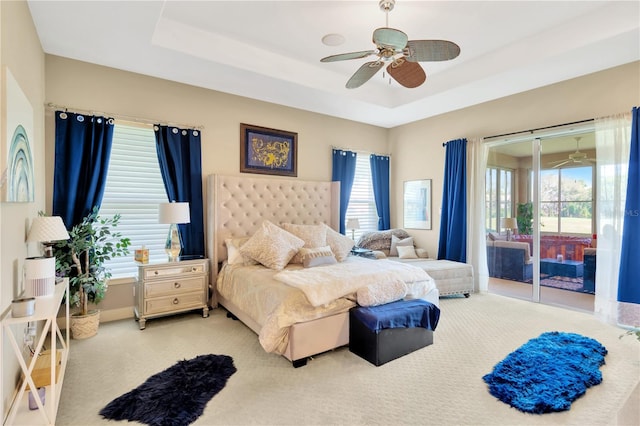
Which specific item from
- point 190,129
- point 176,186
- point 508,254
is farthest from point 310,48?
point 508,254

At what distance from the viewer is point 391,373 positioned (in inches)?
103

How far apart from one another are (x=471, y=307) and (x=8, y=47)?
520cm

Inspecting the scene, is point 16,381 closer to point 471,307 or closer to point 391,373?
point 391,373

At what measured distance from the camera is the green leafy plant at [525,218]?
4.64 m

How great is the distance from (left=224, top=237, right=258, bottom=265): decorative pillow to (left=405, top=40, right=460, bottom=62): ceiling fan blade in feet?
9.17

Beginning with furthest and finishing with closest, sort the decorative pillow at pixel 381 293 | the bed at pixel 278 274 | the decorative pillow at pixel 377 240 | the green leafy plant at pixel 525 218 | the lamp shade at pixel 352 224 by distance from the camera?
the decorative pillow at pixel 377 240, the lamp shade at pixel 352 224, the green leafy plant at pixel 525 218, the decorative pillow at pixel 381 293, the bed at pixel 278 274

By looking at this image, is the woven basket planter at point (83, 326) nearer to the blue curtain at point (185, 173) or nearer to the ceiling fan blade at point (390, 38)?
the blue curtain at point (185, 173)

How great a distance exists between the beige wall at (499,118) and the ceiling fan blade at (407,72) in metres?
2.50

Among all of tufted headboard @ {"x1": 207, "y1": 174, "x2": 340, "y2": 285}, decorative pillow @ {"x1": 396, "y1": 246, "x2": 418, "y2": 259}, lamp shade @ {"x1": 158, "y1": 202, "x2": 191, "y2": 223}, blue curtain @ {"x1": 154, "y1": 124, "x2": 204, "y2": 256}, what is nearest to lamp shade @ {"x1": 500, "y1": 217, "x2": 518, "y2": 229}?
decorative pillow @ {"x1": 396, "y1": 246, "x2": 418, "y2": 259}

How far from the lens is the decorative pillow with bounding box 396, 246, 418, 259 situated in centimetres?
545

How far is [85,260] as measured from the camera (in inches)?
135

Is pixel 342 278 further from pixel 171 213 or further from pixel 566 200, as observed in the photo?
pixel 566 200

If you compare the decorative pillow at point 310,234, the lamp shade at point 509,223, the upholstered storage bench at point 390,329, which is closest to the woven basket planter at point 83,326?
the decorative pillow at point 310,234

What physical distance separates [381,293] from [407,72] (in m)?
2.05
